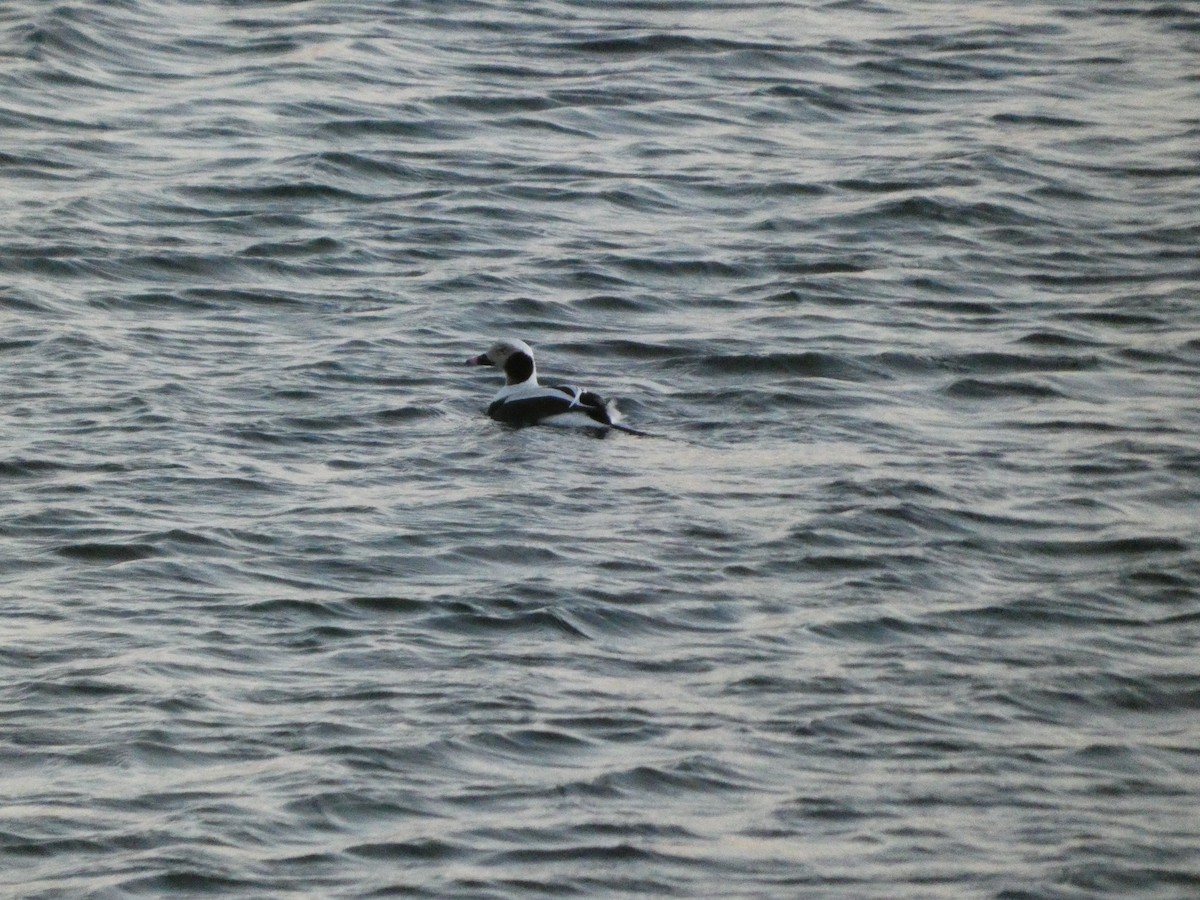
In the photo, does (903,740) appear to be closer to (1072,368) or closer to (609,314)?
(1072,368)

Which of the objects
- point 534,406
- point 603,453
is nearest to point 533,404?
point 534,406

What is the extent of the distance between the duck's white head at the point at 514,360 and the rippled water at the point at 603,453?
34cm

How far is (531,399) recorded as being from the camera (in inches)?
548

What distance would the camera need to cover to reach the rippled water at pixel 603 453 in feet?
27.5

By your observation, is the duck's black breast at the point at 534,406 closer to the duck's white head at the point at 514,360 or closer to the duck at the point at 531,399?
the duck at the point at 531,399

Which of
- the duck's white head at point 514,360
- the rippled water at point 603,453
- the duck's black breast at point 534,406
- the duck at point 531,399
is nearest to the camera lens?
the rippled water at point 603,453

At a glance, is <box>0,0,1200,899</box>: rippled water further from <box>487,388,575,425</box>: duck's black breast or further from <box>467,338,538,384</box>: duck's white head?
<box>467,338,538,384</box>: duck's white head

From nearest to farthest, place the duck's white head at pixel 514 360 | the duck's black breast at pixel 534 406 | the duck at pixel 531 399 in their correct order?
the duck at pixel 531 399, the duck's black breast at pixel 534 406, the duck's white head at pixel 514 360

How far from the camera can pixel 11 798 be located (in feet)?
27.8

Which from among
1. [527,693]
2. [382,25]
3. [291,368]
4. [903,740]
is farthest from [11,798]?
[382,25]

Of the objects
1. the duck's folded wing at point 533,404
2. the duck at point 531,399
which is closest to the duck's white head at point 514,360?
the duck at point 531,399

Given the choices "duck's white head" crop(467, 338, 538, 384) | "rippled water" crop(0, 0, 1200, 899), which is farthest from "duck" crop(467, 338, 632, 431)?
"rippled water" crop(0, 0, 1200, 899)

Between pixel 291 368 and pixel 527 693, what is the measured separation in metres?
5.51

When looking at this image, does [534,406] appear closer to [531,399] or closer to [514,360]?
[531,399]
